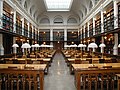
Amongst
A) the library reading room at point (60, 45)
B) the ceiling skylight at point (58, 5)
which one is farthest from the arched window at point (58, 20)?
the ceiling skylight at point (58, 5)

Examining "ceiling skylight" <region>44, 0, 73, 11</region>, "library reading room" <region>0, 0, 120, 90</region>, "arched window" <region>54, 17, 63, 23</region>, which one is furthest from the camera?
"arched window" <region>54, 17, 63, 23</region>

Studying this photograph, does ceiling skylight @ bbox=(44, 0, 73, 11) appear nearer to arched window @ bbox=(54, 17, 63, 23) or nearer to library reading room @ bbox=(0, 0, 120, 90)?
library reading room @ bbox=(0, 0, 120, 90)

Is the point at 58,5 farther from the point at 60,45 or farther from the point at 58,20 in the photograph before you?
the point at 60,45

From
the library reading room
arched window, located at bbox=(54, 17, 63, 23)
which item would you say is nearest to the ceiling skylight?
the library reading room

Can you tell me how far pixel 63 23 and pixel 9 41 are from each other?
67.9 feet

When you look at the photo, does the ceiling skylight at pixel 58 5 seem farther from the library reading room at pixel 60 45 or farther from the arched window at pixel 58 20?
the arched window at pixel 58 20

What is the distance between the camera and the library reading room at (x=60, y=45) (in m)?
5.66

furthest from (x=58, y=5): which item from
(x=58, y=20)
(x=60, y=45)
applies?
(x=60, y=45)

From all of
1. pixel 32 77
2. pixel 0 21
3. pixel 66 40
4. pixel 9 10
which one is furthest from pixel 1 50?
pixel 66 40

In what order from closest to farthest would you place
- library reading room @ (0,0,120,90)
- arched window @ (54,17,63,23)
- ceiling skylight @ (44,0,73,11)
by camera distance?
library reading room @ (0,0,120,90)
ceiling skylight @ (44,0,73,11)
arched window @ (54,17,63,23)

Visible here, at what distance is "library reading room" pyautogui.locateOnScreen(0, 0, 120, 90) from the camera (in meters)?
5.66

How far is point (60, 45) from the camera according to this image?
1528 inches

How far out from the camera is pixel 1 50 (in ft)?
46.6

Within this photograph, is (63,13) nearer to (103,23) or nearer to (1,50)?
(103,23)
